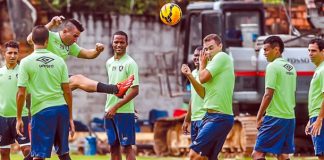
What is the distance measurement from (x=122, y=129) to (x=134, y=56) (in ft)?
60.3

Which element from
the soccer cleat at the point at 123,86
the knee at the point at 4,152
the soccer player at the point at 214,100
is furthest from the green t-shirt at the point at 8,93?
the soccer player at the point at 214,100

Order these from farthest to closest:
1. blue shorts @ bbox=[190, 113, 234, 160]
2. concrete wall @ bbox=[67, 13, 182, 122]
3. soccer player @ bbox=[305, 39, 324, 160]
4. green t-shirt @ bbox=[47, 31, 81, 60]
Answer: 1. concrete wall @ bbox=[67, 13, 182, 122]
2. green t-shirt @ bbox=[47, 31, 81, 60]
3. soccer player @ bbox=[305, 39, 324, 160]
4. blue shorts @ bbox=[190, 113, 234, 160]

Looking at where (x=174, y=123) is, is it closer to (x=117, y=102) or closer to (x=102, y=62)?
(x=102, y=62)

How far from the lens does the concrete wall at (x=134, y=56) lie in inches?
1454

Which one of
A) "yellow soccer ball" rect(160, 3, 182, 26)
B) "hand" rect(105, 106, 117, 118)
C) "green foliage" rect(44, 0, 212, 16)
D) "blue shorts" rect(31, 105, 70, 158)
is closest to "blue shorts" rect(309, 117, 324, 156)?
"hand" rect(105, 106, 117, 118)

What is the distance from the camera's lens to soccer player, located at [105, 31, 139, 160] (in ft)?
Result: 62.4

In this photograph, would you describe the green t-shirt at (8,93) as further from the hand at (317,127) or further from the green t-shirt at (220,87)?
the hand at (317,127)

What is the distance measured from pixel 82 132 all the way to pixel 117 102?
50.2ft

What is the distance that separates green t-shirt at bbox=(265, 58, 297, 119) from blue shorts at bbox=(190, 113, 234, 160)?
1481mm

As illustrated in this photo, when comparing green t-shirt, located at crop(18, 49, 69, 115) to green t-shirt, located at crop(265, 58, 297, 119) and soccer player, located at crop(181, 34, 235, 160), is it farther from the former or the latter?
green t-shirt, located at crop(265, 58, 297, 119)

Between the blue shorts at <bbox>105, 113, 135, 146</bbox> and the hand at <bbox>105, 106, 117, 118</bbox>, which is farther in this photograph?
the blue shorts at <bbox>105, 113, 135, 146</bbox>

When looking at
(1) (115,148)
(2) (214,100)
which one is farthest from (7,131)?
(2) (214,100)

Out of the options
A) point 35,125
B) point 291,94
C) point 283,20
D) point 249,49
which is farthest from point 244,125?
point 35,125

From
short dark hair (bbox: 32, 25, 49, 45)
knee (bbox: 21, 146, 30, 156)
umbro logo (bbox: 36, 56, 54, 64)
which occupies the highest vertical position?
short dark hair (bbox: 32, 25, 49, 45)
